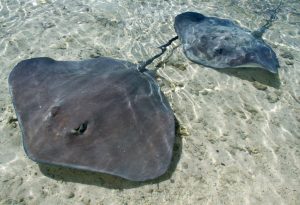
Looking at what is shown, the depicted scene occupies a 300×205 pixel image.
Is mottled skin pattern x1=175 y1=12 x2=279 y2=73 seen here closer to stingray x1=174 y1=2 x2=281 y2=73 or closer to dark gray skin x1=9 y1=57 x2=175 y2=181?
stingray x1=174 y1=2 x2=281 y2=73

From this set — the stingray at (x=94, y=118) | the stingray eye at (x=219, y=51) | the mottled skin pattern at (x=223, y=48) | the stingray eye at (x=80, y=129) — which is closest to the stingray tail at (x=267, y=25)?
the mottled skin pattern at (x=223, y=48)

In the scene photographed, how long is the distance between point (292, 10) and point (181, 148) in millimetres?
8553

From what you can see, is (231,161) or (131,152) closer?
(131,152)

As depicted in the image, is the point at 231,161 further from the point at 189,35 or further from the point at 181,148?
the point at 189,35

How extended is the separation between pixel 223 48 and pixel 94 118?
3.62m

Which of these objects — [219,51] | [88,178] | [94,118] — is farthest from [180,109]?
[88,178]

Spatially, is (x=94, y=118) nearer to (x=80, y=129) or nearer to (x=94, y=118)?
(x=94, y=118)

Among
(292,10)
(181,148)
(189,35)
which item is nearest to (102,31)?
(189,35)

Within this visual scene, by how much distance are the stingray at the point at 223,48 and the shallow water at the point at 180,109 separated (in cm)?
28

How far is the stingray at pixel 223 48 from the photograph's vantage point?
6496 millimetres

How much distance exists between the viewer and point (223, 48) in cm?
666

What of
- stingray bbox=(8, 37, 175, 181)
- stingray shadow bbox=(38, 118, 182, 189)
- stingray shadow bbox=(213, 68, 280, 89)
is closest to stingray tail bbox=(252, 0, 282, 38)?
stingray shadow bbox=(213, 68, 280, 89)

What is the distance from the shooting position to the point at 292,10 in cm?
1108

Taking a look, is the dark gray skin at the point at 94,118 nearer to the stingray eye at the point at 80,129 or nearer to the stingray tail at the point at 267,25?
the stingray eye at the point at 80,129
